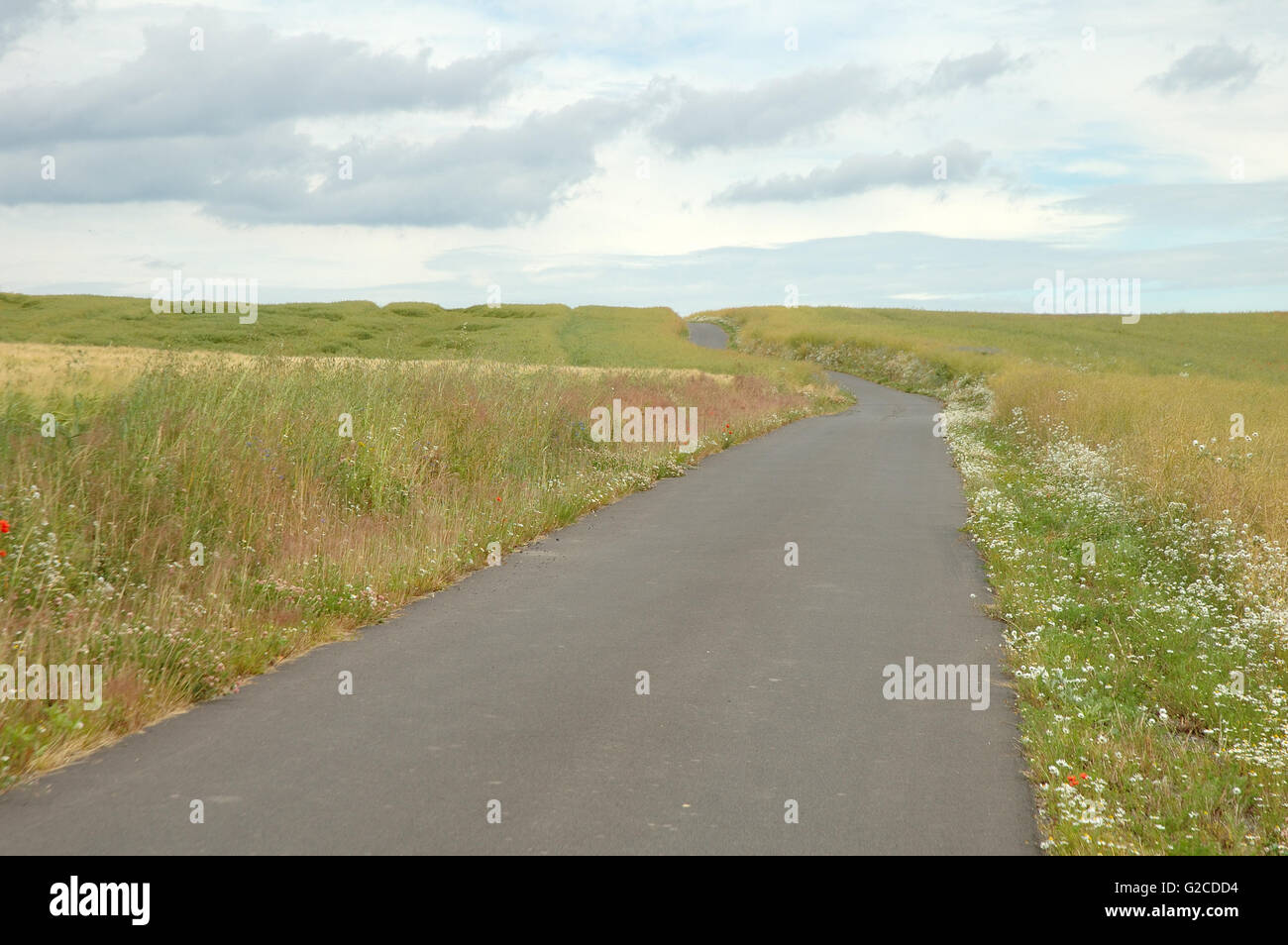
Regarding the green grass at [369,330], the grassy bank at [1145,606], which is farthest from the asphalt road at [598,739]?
the green grass at [369,330]

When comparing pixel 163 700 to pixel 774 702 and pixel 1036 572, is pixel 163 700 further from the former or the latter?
pixel 1036 572

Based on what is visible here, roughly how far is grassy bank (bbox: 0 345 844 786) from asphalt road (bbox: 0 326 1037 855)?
1.24 ft

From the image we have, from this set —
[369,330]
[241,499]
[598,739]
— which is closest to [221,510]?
[241,499]

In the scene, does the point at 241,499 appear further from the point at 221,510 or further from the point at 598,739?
the point at 598,739

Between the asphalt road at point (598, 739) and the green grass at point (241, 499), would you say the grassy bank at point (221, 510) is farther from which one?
the asphalt road at point (598, 739)

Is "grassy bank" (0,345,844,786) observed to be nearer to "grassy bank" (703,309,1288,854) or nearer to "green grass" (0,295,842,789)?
"green grass" (0,295,842,789)

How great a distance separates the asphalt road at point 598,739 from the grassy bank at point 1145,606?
360 millimetres

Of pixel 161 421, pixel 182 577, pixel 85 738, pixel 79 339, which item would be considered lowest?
pixel 85 738

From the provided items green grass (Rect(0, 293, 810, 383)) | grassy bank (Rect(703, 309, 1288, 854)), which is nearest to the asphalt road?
grassy bank (Rect(703, 309, 1288, 854))

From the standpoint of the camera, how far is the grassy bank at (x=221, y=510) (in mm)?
6391

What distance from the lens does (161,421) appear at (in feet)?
30.2

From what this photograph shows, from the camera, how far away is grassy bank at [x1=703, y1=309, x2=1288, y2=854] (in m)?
5.04
